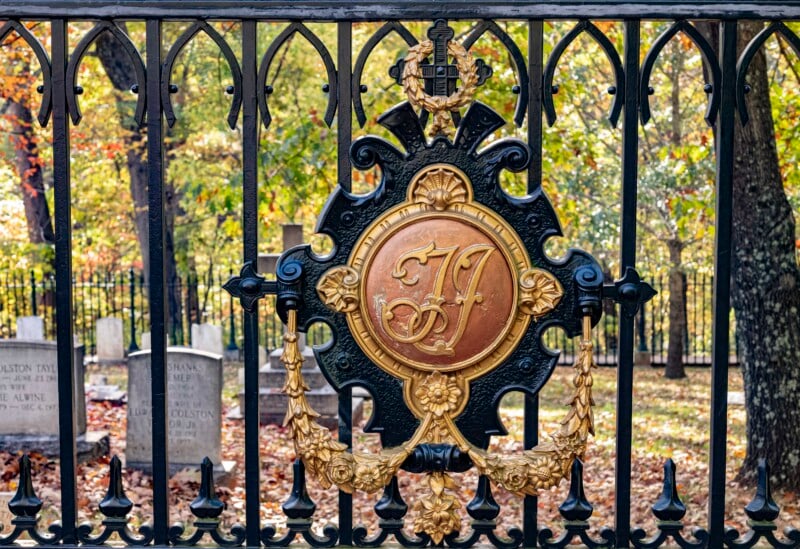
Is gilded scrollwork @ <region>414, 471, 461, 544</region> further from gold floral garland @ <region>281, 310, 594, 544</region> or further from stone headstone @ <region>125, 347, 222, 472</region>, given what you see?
stone headstone @ <region>125, 347, 222, 472</region>

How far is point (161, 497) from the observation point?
11.2 ft

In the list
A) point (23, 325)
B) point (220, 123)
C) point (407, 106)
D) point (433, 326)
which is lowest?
point (23, 325)

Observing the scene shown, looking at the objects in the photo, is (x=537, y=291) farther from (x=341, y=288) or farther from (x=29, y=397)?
(x=29, y=397)

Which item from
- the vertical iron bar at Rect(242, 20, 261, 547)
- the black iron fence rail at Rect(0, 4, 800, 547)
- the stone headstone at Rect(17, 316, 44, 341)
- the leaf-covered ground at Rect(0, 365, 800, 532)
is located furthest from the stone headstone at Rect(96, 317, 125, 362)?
the vertical iron bar at Rect(242, 20, 261, 547)

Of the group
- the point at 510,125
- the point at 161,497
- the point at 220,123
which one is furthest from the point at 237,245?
the point at 161,497

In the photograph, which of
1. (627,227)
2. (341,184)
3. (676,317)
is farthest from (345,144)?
(676,317)

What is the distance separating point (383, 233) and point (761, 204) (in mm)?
4929

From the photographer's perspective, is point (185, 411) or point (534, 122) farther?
point (185, 411)

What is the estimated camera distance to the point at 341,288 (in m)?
3.27

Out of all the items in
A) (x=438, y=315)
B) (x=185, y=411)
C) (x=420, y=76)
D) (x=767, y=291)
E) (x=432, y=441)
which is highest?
(x=420, y=76)

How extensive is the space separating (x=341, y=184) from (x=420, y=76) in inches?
18.7

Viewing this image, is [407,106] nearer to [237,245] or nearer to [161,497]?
[161,497]

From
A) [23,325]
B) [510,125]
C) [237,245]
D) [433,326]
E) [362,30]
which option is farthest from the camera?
[237,245]

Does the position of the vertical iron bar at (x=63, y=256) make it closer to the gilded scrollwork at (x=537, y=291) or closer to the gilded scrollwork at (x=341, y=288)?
the gilded scrollwork at (x=341, y=288)
